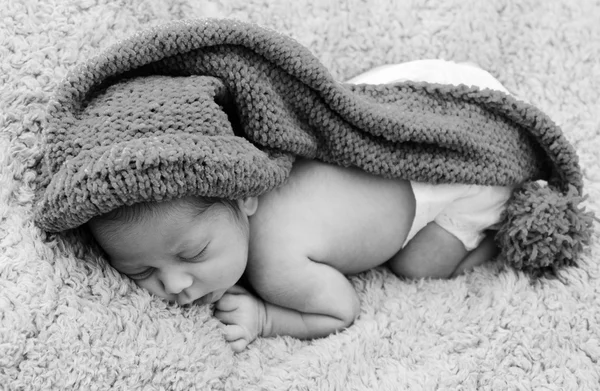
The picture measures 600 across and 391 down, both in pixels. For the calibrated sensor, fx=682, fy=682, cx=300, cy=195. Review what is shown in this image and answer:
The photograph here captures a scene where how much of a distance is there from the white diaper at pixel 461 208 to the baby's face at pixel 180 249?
15.2 inches

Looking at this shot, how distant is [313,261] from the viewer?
4.62 ft

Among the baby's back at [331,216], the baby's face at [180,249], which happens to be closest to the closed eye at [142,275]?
the baby's face at [180,249]

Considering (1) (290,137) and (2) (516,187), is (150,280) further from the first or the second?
(2) (516,187)

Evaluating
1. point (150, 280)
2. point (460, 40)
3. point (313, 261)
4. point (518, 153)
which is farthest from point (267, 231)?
point (460, 40)

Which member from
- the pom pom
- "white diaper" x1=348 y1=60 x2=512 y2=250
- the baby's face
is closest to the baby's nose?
the baby's face

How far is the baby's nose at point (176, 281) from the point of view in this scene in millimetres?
1236

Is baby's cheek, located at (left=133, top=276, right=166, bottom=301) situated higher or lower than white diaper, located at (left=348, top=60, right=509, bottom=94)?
lower

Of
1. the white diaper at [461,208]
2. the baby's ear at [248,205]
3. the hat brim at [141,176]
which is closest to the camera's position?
the hat brim at [141,176]

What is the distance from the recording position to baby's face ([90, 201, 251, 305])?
1186 millimetres

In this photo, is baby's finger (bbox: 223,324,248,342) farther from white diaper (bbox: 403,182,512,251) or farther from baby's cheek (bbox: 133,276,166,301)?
white diaper (bbox: 403,182,512,251)

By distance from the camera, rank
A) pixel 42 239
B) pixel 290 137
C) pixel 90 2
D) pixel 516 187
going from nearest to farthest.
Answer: pixel 42 239
pixel 290 137
pixel 90 2
pixel 516 187

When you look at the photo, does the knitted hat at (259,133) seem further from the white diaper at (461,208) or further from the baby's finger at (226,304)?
the baby's finger at (226,304)

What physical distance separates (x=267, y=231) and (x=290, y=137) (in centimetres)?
21

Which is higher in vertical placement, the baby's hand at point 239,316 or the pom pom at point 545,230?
the pom pom at point 545,230
